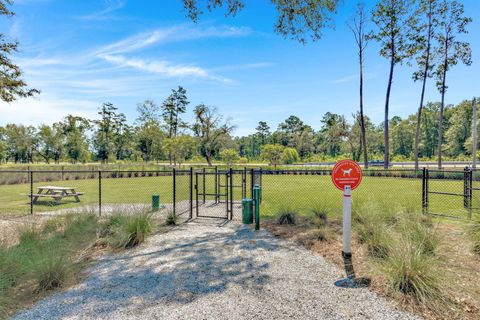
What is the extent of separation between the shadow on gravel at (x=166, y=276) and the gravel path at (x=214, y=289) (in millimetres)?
12

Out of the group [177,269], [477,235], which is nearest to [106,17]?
[177,269]

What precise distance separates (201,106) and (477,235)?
41.4m

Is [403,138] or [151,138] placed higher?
[403,138]

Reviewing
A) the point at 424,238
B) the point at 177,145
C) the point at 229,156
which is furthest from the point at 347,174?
the point at 177,145

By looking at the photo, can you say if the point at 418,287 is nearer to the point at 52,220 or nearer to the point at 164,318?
the point at 164,318

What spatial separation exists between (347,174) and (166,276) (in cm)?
332

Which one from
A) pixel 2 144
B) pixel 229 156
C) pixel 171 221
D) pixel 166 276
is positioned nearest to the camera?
pixel 166 276

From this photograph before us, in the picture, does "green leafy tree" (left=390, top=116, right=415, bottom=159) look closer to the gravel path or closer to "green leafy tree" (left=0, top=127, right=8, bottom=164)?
the gravel path

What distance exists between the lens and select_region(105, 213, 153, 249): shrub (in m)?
5.35

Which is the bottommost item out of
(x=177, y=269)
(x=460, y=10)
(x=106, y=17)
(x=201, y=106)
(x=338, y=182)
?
(x=177, y=269)

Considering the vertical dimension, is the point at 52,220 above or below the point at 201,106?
below

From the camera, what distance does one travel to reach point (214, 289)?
3551 millimetres

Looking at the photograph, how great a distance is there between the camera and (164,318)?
9.47ft

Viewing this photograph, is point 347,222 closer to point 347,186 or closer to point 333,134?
point 347,186
